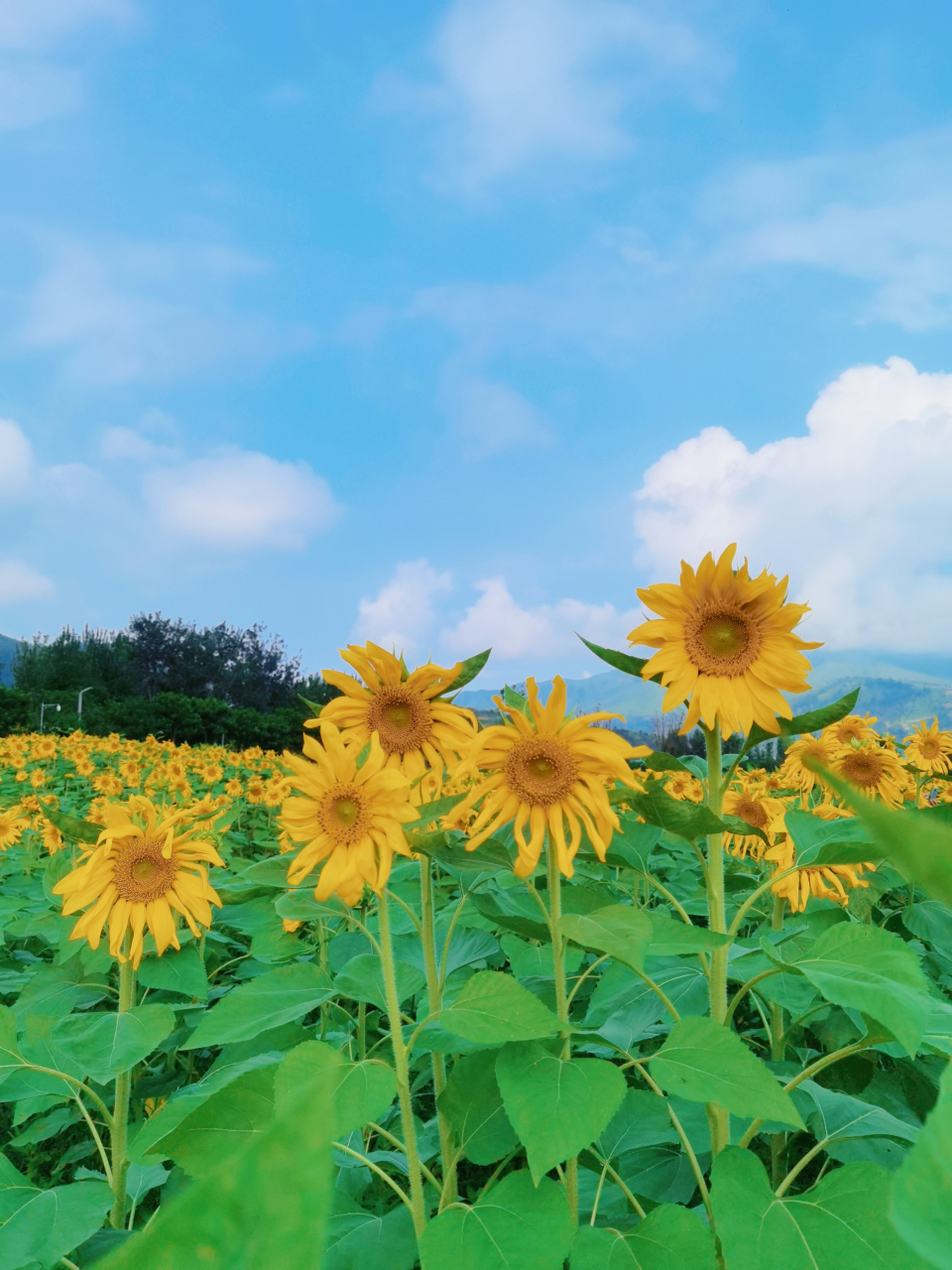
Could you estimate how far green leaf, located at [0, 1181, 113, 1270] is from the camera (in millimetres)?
→ 1857

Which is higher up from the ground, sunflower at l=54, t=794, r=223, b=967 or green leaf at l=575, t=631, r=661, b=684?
green leaf at l=575, t=631, r=661, b=684

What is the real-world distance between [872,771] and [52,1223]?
10.3 feet

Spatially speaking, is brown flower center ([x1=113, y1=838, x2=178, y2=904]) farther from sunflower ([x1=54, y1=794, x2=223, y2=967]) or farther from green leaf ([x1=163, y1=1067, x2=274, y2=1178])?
green leaf ([x1=163, y1=1067, x2=274, y2=1178])

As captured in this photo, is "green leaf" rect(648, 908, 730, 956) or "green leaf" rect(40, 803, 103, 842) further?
"green leaf" rect(40, 803, 103, 842)

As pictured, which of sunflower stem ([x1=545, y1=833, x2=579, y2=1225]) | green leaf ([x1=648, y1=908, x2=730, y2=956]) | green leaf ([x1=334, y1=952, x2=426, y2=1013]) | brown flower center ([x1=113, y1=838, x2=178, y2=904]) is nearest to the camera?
green leaf ([x1=648, y1=908, x2=730, y2=956])

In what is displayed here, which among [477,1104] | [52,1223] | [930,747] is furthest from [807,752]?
[930,747]

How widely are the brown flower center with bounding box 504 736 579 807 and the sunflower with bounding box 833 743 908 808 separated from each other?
7.31 feet

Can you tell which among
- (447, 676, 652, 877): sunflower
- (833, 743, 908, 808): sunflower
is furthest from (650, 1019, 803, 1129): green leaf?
(833, 743, 908, 808): sunflower

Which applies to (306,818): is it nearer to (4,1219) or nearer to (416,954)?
(416,954)

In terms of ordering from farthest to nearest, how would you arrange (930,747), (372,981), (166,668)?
(166,668) < (930,747) < (372,981)

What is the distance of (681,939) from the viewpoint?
5.61 feet

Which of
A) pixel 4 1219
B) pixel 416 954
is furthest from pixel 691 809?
pixel 4 1219

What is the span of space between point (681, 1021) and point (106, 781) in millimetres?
7615

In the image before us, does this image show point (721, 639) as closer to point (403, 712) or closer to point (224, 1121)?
point (403, 712)
